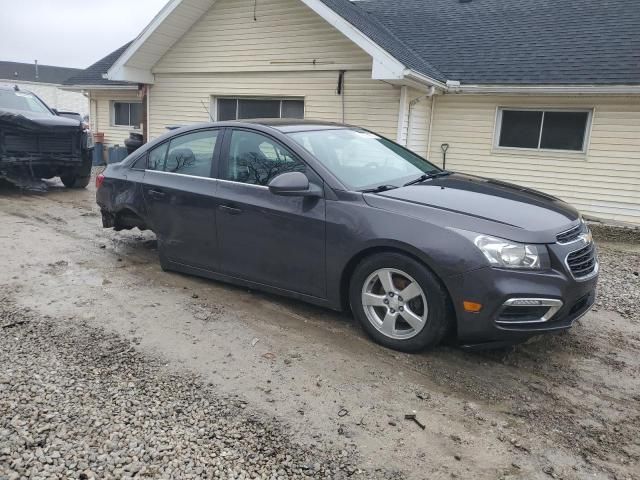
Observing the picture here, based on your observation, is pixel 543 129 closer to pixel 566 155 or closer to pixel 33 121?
pixel 566 155

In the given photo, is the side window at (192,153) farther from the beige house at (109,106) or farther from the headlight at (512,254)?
the beige house at (109,106)

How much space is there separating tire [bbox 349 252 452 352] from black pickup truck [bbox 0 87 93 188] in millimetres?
8138

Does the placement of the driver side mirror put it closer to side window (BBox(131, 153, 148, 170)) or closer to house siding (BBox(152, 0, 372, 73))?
side window (BBox(131, 153, 148, 170))

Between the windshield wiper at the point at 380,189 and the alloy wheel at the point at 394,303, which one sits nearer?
the alloy wheel at the point at 394,303

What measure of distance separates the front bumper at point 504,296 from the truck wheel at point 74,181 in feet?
31.0

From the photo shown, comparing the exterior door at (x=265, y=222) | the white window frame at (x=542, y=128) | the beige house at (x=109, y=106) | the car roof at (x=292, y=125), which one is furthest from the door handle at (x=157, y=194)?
the beige house at (x=109, y=106)

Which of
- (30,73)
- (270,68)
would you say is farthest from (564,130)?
(30,73)

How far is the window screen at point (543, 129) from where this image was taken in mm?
9759

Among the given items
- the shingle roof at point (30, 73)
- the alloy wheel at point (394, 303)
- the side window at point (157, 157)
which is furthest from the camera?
the shingle roof at point (30, 73)

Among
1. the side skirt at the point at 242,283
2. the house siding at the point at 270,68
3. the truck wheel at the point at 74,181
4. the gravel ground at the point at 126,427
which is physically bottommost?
the gravel ground at the point at 126,427

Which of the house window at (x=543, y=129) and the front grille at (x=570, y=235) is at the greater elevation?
the house window at (x=543, y=129)

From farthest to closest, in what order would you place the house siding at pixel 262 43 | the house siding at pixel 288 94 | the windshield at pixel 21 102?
the house siding at pixel 262 43, the house siding at pixel 288 94, the windshield at pixel 21 102

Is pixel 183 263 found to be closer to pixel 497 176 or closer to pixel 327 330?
pixel 327 330

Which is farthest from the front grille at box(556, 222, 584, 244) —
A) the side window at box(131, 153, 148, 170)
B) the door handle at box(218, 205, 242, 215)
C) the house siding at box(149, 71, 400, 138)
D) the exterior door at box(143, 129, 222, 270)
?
the house siding at box(149, 71, 400, 138)
